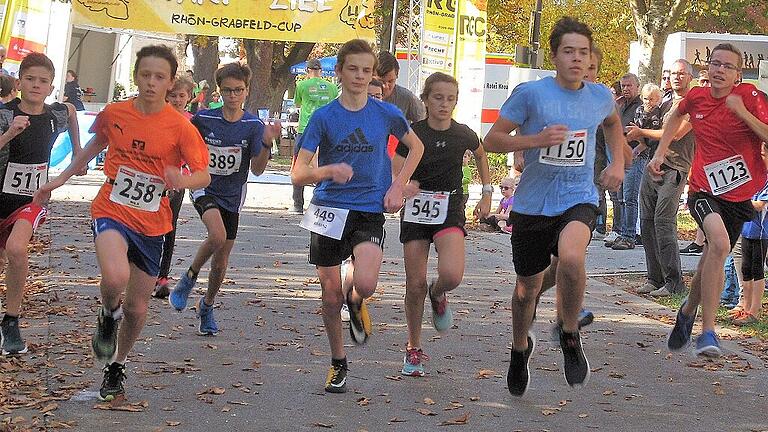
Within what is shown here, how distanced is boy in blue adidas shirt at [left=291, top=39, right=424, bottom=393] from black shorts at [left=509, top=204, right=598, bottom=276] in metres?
0.67

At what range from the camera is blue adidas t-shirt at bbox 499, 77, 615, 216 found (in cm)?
674

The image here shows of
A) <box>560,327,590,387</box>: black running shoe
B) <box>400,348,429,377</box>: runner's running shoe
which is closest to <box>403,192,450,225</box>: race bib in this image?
<box>400,348,429,377</box>: runner's running shoe

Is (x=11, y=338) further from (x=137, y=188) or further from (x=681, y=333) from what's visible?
(x=681, y=333)

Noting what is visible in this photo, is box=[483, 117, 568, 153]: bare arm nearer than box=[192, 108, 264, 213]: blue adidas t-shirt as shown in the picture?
Yes

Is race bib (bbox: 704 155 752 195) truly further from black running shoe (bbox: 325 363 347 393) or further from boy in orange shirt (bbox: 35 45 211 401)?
boy in orange shirt (bbox: 35 45 211 401)

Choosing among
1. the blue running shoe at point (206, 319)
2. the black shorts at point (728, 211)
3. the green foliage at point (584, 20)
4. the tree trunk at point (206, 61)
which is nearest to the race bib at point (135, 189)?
the blue running shoe at point (206, 319)

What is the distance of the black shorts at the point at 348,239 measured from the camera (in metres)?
6.92

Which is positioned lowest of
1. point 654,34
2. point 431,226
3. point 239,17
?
point 431,226

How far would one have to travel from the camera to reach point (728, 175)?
27.6ft

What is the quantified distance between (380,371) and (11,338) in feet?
7.17

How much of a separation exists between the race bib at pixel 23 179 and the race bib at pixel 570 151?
319cm

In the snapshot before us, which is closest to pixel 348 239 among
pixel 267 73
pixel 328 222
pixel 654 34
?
pixel 328 222

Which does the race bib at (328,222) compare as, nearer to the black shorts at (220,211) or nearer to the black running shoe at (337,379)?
the black running shoe at (337,379)

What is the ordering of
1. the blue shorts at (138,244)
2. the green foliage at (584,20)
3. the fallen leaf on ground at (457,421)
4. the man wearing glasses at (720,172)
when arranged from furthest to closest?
the green foliage at (584,20) → the man wearing glasses at (720,172) → the blue shorts at (138,244) → the fallen leaf on ground at (457,421)
